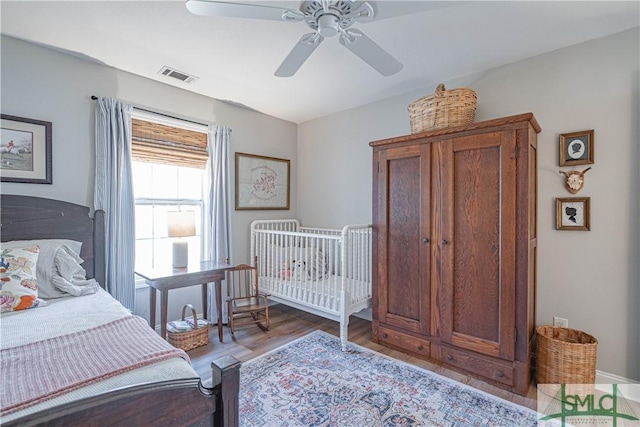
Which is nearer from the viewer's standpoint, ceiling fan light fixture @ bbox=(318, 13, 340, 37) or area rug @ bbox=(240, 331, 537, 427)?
ceiling fan light fixture @ bbox=(318, 13, 340, 37)

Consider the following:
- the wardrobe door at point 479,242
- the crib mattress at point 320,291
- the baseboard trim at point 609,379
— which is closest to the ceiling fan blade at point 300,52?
the wardrobe door at point 479,242

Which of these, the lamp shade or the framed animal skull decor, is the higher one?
the framed animal skull decor

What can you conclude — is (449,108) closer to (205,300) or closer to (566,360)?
(566,360)

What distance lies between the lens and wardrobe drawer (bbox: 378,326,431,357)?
2.41m

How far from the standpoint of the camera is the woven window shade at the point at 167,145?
278cm

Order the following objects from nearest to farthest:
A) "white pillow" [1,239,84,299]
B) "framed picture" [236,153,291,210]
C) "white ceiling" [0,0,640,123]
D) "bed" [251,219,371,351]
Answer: "white ceiling" [0,0,640,123] < "white pillow" [1,239,84,299] < "bed" [251,219,371,351] < "framed picture" [236,153,291,210]

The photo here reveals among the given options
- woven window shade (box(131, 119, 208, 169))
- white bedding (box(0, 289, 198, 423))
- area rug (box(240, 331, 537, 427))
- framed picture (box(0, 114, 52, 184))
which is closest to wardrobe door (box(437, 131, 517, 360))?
area rug (box(240, 331, 537, 427))

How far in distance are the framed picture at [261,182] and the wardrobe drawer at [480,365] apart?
250cm

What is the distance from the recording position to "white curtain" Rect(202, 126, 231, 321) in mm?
3211

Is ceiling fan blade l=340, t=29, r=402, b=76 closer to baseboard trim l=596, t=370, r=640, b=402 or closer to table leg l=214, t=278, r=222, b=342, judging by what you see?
table leg l=214, t=278, r=222, b=342

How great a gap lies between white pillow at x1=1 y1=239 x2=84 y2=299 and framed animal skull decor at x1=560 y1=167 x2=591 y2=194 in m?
3.52

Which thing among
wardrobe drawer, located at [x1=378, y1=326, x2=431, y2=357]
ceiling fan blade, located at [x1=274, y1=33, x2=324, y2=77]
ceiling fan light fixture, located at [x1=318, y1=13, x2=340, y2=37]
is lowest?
wardrobe drawer, located at [x1=378, y1=326, x2=431, y2=357]

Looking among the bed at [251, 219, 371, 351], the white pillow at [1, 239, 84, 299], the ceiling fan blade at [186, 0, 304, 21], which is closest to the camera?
the ceiling fan blade at [186, 0, 304, 21]

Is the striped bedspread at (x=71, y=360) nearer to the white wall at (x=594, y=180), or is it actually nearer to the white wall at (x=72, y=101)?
the white wall at (x=72, y=101)
